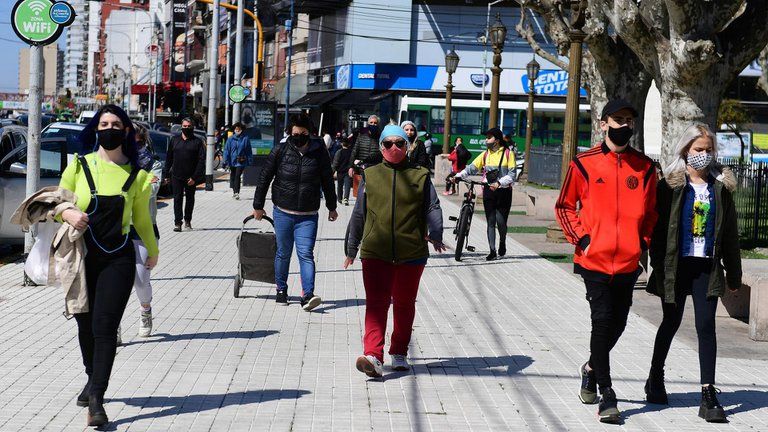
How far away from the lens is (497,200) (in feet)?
50.8

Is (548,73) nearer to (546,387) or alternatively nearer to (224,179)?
(224,179)

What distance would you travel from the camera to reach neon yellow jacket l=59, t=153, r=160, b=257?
6.31m

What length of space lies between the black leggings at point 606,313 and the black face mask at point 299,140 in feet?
15.0

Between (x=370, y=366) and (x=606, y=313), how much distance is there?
5.43 ft

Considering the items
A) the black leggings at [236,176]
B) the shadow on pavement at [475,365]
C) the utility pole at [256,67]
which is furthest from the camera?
the utility pole at [256,67]

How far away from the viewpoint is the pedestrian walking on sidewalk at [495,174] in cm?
1515

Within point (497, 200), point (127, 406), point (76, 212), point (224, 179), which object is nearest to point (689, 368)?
point (127, 406)

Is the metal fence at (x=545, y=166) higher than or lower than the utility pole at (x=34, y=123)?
lower

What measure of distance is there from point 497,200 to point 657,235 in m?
8.54

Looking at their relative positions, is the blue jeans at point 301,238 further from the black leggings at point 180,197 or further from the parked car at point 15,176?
the black leggings at point 180,197

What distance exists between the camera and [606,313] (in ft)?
22.0

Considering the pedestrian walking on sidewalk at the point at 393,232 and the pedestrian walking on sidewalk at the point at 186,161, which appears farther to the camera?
the pedestrian walking on sidewalk at the point at 186,161

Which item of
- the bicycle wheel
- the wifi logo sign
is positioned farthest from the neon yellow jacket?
the bicycle wheel

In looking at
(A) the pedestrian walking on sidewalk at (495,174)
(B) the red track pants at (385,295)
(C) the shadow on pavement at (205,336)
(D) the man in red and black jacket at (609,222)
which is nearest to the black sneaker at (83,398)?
(B) the red track pants at (385,295)
